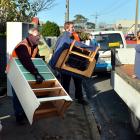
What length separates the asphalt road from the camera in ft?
27.3

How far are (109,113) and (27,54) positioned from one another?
11.0 ft

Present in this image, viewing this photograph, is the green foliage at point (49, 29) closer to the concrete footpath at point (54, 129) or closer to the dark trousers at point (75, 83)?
the dark trousers at point (75, 83)

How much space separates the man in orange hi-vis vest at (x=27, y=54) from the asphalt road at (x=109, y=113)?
5.15 feet

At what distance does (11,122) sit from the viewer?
26.4 ft

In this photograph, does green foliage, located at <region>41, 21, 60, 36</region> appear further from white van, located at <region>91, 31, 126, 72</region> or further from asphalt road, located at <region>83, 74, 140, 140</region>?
asphalt road, located at <region>83, 74, 140, 140</region>

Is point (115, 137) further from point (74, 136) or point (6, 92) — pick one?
point (6, 92)

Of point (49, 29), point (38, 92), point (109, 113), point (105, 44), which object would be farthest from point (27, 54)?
point (49, 29)

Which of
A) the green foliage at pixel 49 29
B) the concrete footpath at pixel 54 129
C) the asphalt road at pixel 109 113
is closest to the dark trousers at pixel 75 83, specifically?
the asphalt road at pixel 109 113

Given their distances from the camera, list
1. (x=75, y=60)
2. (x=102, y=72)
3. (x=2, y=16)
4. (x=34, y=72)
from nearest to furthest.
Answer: (x=34, y=72)
(x=75, y=60)
(x=2, y=16)
(x=102, y=72)

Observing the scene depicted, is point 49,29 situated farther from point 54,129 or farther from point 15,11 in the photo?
point 54,129

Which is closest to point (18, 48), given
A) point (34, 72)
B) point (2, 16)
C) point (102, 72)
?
point (34, 72)

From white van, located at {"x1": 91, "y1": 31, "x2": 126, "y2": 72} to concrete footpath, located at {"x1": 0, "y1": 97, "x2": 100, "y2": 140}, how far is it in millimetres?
7178

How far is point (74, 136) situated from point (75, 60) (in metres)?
1.81

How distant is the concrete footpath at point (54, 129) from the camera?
23.9 ft
